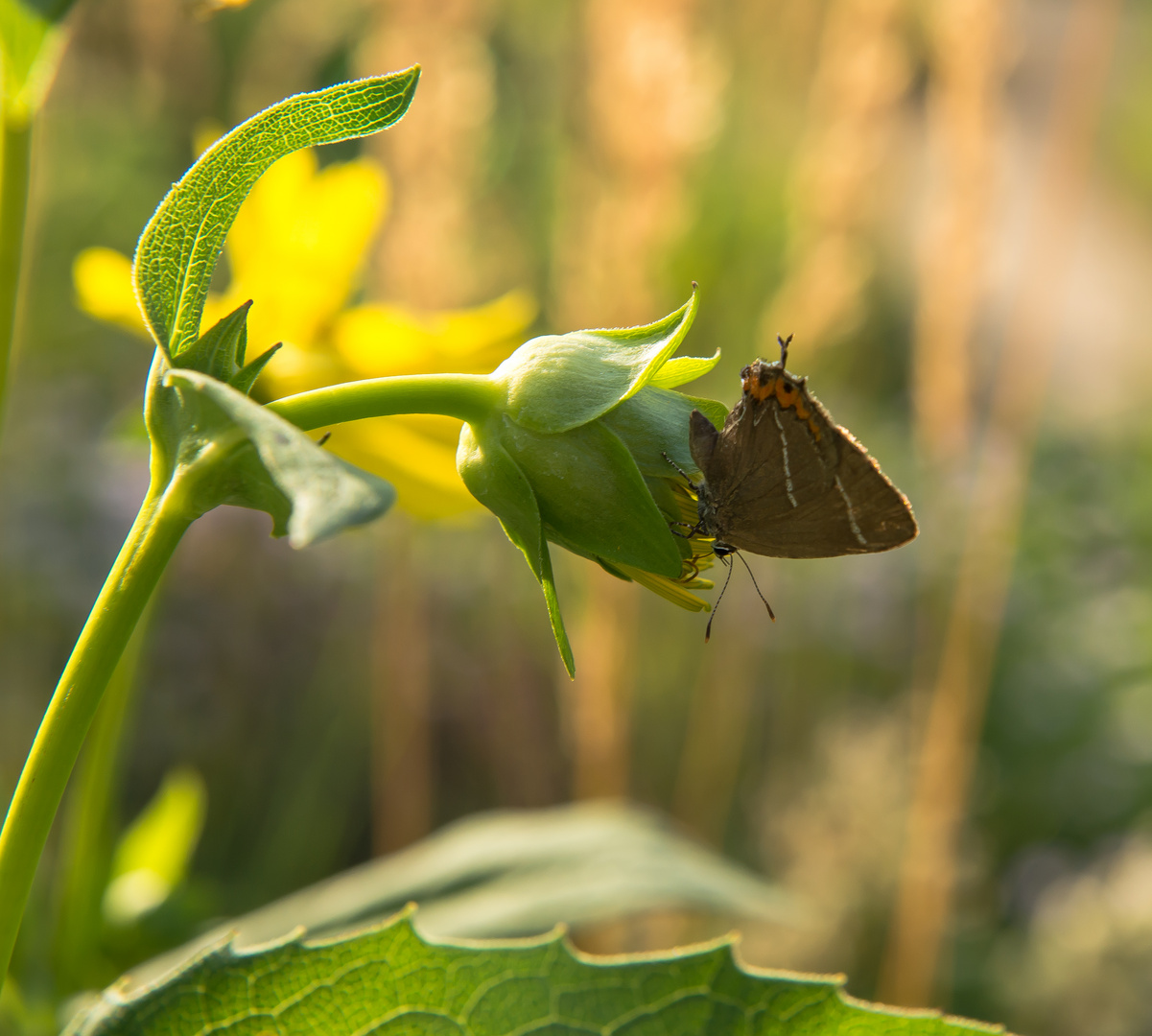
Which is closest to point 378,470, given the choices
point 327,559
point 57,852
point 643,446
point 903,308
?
point 643,446

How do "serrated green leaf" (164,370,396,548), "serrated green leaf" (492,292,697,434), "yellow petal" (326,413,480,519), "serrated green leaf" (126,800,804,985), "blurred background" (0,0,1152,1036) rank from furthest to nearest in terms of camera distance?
"blurred background" (0,0,1152,1036) → "serrated green leaf" (126,800,804,985) → "yellow petal" (326,413,480,519) → "serrated green leaf" (492,292,697,434) → "serrated green leaf" (164,370,396,548)

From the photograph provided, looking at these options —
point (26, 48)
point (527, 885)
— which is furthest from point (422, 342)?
point (527, 885)

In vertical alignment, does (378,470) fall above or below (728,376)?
below

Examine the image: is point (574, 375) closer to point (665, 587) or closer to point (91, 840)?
point (665, 587)

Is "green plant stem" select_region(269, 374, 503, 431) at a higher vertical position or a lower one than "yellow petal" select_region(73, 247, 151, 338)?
lower

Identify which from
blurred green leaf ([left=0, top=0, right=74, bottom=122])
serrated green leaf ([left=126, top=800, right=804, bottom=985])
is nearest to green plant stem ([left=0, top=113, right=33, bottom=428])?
blurred green leaf ([left=0, top=0, right=74, bottom=122])

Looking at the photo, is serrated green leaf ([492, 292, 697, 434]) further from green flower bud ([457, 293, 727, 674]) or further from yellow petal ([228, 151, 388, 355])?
yellow petal ([228, 151, 388, 355])

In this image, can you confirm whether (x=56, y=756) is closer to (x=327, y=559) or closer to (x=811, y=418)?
(x=811, y=418)
